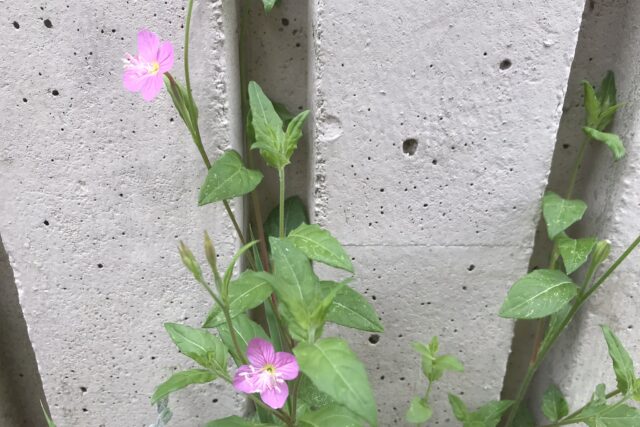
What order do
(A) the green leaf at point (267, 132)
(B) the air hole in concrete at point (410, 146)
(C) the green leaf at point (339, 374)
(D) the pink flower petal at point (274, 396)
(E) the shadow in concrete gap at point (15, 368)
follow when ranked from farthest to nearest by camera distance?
1. (E) the shadow in concrete gap at point (15, 368)
2. (B) the air hole in concrete at point (410, 146)
3. (A) the green leaf at point (267, 132)
4. (D) the pink flower petal at point (274, 396)
5. (C) the green leaf at point (339, 374)

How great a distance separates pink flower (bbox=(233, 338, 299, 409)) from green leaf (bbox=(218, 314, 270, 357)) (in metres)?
0.10

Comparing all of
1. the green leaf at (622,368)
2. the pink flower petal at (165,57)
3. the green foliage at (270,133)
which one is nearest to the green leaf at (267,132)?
the green foliage at (270,133)

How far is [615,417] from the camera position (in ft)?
2.72

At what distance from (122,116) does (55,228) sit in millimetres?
220

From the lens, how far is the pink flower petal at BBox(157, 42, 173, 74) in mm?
699

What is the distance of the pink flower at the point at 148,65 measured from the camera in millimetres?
701

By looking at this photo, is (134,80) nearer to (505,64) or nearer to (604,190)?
(505,64)

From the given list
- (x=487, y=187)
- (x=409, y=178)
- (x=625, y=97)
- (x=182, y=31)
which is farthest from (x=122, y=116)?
(x=625, y=97)

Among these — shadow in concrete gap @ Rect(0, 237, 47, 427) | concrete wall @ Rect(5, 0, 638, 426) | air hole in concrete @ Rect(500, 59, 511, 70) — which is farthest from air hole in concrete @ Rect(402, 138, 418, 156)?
shadow in concrete gap @ Rect(0, 237, 47, 427)

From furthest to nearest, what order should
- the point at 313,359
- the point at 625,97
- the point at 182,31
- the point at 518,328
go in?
the point at 518,328 → the point at 625,97 → the point at 182,31 → the point at 313,359

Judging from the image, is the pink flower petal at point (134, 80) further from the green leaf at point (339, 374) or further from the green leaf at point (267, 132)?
the green leaf at point (339, 374)

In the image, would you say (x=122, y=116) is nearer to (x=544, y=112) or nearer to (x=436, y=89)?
(x=436, y=89)

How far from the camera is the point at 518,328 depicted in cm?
118

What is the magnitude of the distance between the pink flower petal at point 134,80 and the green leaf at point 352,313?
1.21ft
